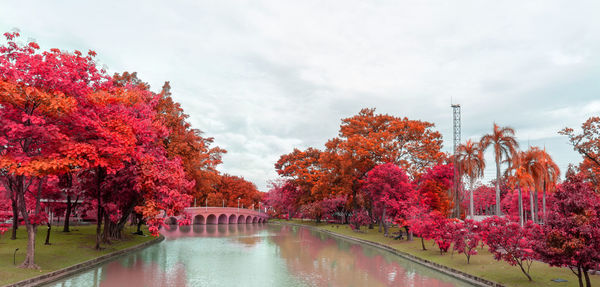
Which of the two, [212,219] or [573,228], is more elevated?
[573,228]

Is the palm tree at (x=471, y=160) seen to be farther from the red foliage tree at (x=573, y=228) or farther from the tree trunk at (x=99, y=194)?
the tree trunk at (x=99, y=194)

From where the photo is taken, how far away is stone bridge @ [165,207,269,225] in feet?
218

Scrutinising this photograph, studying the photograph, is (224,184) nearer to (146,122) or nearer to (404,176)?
(404,176)

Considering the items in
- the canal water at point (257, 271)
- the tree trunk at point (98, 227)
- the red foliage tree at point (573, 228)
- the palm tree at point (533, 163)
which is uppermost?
the palm tree at point (533, 163)

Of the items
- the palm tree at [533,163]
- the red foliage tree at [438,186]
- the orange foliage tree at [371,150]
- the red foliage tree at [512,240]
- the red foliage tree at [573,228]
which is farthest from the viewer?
the orange foliage tree at [371,150]

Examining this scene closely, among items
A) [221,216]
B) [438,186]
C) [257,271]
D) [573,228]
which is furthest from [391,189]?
[221,216]

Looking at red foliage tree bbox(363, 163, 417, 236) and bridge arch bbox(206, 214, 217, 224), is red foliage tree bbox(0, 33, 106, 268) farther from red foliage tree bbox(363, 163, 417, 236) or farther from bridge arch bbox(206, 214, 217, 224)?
bridge arch bbox(206, 214, 217, 224)

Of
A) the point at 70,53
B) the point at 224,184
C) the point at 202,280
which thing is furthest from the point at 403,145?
the point at 224,184

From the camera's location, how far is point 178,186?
22.1 m

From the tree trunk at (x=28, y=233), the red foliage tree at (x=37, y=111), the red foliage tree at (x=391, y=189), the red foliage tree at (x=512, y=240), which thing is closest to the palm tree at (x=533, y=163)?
the red foliage tree at (x=391, y=189)

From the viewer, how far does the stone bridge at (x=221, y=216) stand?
66.3 meters

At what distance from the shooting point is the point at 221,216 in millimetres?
80062

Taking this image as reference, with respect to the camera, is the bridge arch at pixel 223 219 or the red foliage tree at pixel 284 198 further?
the bridge arch at pixel 223 219

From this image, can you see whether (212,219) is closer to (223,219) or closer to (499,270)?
(223,219)
